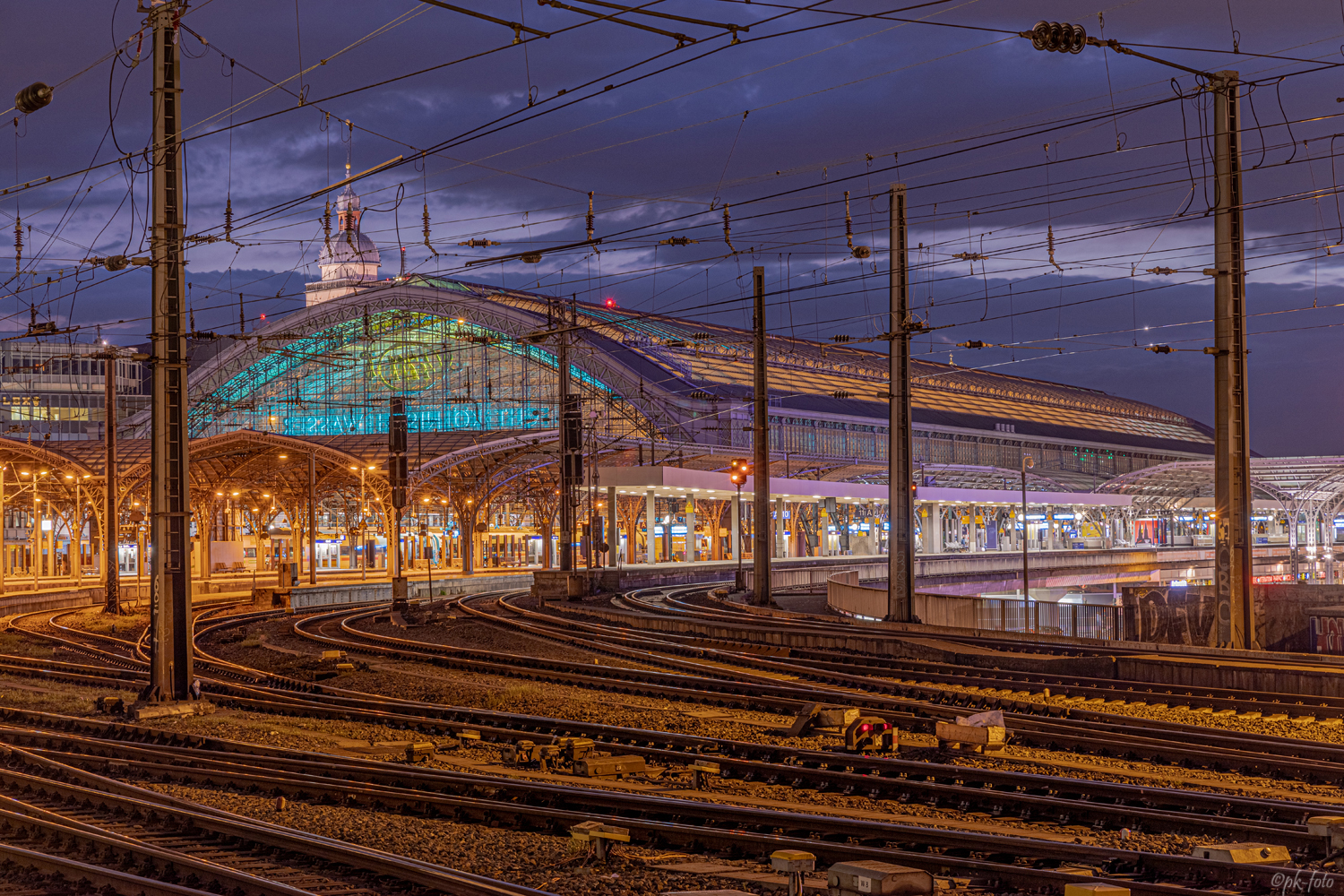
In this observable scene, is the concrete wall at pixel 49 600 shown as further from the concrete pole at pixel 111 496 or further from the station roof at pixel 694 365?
the station roof at pixel 694 365

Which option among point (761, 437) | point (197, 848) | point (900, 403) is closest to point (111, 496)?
point (761, 437)

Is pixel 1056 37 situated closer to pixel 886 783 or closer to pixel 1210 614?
pixel 886 783

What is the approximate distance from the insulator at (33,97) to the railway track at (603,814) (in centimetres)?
921

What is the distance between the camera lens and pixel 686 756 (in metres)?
15.9

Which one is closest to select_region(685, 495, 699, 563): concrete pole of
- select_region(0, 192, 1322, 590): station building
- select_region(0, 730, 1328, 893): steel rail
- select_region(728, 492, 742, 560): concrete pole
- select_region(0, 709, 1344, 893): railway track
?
select_region(0, 192, 1322, 590): station building

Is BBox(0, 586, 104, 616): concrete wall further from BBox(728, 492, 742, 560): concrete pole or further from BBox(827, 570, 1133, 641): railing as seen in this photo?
BBox(827, 570, 1133, 641): railing

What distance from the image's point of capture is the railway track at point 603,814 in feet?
33.2

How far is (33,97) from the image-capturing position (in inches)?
730

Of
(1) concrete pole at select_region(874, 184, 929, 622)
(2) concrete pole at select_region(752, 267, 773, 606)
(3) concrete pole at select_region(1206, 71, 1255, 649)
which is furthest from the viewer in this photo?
(2) concrete pole at select_region(752, 267, 773, 606)

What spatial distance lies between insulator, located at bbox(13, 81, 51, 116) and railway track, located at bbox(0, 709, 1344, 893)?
30.2ft

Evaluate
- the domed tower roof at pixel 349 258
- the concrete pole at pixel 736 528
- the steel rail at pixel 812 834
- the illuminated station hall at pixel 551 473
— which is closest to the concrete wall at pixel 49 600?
the illuminated station hall at pixel 551 473

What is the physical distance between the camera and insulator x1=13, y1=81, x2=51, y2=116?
18.4 m

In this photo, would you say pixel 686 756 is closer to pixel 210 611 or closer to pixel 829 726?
pixel 829 726

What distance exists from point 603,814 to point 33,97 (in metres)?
13.7
